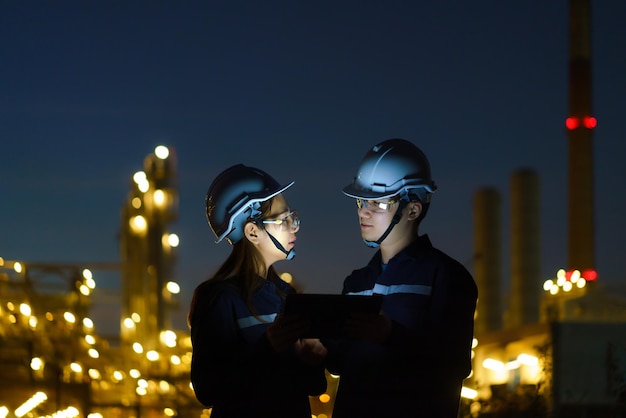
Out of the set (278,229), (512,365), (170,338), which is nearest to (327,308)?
(278,229)

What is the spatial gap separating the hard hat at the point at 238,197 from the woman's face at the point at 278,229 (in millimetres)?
61

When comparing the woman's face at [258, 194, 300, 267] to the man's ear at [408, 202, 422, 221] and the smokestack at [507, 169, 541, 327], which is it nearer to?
the man's ear at [408, 202, 422, 221]

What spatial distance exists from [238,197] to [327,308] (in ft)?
2.97

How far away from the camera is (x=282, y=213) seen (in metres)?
5.08

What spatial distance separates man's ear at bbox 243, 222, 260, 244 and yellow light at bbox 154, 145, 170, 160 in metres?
14.7

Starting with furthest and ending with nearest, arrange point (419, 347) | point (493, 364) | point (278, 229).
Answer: point (493, 364) < point (278, 229) < point (419, 347)

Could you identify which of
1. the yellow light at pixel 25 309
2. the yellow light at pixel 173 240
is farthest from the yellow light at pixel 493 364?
the yellow light at pixel 25 309

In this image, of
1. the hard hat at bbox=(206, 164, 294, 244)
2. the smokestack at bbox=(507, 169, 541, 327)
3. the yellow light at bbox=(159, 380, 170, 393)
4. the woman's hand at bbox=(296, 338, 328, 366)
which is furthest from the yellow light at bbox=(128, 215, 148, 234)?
the smokestack at bbox=(507, 169, 541, 327)

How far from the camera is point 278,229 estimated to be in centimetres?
505

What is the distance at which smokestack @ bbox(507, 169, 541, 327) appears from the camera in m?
60.4

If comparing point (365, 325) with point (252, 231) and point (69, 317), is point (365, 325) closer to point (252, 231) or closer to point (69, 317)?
point (252, 231)

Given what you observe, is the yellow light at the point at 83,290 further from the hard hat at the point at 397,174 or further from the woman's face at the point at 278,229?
the hard hat at the point at 397,174

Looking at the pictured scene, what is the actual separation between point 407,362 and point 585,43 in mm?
54486

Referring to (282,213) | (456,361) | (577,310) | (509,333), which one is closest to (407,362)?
(456,361)
